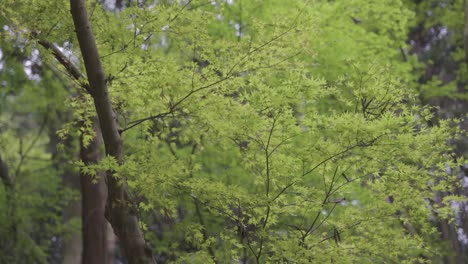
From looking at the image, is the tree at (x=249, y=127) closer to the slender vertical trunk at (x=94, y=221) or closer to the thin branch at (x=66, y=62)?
the thin branch at (x=66, y=62)

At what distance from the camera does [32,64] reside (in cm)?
1033

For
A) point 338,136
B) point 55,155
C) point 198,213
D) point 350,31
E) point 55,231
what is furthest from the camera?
point 55,155

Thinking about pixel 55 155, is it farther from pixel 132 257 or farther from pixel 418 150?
pixel 418 150

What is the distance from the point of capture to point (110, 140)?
509cm

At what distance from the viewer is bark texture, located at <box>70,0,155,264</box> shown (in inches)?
188

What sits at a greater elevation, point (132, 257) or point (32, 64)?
point (32, 64)

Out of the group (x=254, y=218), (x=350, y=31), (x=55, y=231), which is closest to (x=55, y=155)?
(x=55, y=231)

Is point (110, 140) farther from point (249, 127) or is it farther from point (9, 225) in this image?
point (9, 225)

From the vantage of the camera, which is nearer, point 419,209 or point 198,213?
point 419,209

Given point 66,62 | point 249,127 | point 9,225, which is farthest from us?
point 9,225

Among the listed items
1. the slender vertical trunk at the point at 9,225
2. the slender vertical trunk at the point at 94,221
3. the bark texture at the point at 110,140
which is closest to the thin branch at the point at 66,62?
the bark texture at the point at 110,140

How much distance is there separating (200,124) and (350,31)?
483 centimetres

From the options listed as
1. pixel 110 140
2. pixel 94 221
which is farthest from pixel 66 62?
pixel 94 221

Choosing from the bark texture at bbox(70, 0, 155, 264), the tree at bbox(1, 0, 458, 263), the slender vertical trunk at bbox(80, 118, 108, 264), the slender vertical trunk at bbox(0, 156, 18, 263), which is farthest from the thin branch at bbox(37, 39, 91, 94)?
the slender vertical trunk at bbox(0, 156, 18, 263)
